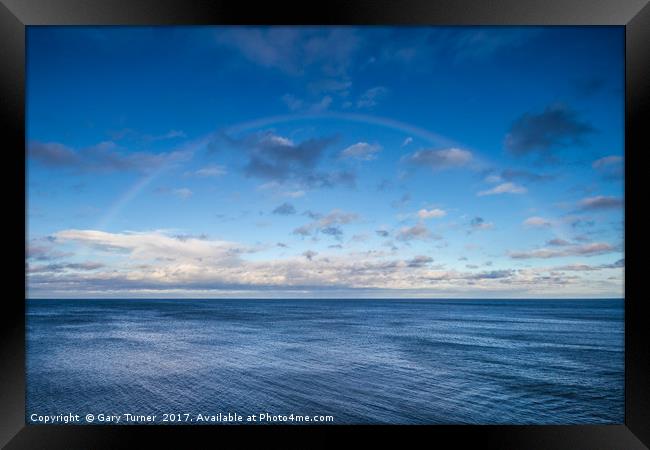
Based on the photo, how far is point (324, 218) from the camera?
42.9 m

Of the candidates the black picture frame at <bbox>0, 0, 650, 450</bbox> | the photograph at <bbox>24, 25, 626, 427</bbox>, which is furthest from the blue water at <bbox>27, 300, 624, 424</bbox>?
the black picture frame at <bbox>0, 0, 650, 450</bbox>

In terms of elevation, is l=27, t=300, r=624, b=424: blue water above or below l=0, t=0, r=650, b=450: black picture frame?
below

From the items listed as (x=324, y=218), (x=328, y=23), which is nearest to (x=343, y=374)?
(x=328, y=23)

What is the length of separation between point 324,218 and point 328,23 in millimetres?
40502

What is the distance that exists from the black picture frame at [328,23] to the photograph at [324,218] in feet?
0.86

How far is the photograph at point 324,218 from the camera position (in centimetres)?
1119

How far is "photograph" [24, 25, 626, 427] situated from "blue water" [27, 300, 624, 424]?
0.12m

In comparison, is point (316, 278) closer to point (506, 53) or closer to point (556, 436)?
point (506, 53)

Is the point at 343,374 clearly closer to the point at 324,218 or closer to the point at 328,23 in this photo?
the point at 328,23

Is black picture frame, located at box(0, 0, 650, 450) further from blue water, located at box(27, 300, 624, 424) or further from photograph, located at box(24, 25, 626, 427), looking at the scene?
blue water, located at box(27, 300, 624, 424)

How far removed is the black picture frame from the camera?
7.54 feet

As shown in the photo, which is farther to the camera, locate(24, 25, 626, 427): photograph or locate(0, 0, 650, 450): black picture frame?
locate(24, 25, 626, 427): photograph

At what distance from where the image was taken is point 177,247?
4009cm

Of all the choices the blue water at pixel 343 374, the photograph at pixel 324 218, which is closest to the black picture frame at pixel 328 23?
the photograph at pixel 324 218
